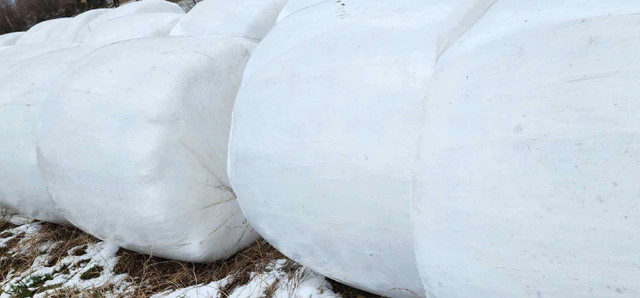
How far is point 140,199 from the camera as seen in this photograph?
4.91ft

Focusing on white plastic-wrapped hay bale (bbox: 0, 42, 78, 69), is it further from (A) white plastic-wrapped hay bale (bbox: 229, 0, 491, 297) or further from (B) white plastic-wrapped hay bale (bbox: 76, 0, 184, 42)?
(A) white plastic-wrapped hay bale (bbox: 229, 0, 491, 297)

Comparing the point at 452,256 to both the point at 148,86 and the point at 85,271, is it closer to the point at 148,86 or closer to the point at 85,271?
the point at 148,86

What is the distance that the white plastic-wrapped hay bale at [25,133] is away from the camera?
191 centimetres

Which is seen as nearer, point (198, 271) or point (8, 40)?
point (198, 271)

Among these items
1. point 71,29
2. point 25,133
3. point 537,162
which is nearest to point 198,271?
point 25,133

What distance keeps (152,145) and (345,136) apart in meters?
0.60

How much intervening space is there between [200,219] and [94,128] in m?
0.37

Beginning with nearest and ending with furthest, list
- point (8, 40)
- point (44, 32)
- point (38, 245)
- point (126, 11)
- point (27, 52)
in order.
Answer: point (38, 245) < point (27, 52) < point (126, 11) < point (44, 32) < point (8, 40)

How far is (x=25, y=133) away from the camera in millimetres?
1905

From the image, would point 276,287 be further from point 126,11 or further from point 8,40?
point 8,40

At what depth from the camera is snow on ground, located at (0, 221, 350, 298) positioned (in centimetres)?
147

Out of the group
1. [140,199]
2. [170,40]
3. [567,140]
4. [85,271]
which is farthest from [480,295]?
[85,271]

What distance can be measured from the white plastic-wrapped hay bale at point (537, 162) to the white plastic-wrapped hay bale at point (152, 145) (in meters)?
0.75

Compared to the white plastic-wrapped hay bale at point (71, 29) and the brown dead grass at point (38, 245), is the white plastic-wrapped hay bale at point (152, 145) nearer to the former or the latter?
the brown dead grass at point (38, 245)
